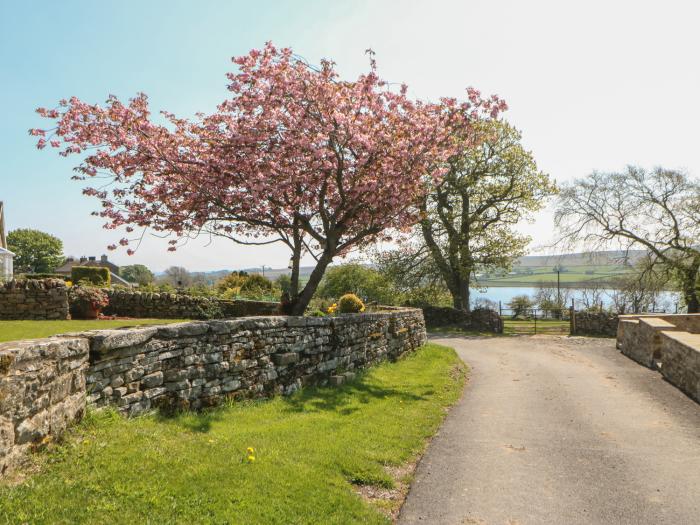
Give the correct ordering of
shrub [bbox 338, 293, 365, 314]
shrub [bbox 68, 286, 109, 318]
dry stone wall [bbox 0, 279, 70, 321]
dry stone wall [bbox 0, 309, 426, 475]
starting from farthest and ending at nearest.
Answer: shrub [bbox 338, 293, 365, 314] < shrub [bbox 68, 286, 109, 318] < dry stone wall [bbox 0, 279, 70, 321] < dry stone wall [bbox 0, 309, 426, 475]

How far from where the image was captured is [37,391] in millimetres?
4527

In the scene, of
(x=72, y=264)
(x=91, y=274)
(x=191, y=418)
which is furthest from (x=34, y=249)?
(x=191, y=418)

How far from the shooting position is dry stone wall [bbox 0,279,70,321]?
1602cm

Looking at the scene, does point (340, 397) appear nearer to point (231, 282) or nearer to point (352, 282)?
point (231, 282)

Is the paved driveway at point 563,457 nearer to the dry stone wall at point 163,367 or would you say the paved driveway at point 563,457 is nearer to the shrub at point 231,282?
the dry stone wall at point 163,367

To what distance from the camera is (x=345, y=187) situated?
41.5 feet

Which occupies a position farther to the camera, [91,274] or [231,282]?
[231,282]

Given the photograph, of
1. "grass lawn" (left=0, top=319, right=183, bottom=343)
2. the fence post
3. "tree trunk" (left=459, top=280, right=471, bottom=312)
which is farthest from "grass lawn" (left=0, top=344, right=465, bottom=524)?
"tree trunk" (left=459, top=280, right=471, bottom=312)

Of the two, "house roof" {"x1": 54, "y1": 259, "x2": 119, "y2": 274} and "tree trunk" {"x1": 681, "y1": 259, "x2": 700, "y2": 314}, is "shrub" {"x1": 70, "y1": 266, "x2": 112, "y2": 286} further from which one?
"house roof" {"x1": 54, "y1": 259, "x2": 119, "y2": 274}

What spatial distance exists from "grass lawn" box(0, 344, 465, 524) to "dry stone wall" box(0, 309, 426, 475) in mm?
265

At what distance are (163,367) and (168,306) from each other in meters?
13.4

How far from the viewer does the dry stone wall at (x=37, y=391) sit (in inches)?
163

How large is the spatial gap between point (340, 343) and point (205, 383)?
4374mm

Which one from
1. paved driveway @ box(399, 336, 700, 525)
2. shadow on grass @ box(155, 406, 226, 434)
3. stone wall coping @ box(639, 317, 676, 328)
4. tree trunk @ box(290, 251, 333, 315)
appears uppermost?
tree trunk @ box(290, 251, 333, 315)
